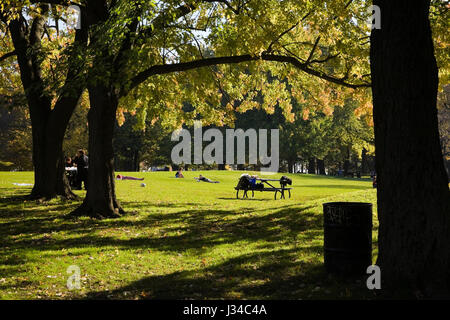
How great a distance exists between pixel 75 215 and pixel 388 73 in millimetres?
10098

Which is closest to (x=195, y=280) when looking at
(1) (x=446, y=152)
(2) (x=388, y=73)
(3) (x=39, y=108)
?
(2) (x=388, y=73)

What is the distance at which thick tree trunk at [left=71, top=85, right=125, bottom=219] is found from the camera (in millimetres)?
13117

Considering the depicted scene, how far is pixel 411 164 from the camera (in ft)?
18.6

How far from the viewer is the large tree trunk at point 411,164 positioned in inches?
220

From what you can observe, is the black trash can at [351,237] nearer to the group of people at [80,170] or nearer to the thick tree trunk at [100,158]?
the thick tree trunk at [100,158]

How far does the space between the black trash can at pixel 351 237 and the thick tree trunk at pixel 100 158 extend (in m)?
8.13

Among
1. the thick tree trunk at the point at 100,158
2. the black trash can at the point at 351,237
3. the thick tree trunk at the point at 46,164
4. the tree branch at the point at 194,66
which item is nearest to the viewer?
the black trash can at the point at 351,237

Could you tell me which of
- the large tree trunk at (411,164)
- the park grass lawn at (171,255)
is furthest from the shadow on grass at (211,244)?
the large tree trunk at (411,164)

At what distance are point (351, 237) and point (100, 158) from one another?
8553mm

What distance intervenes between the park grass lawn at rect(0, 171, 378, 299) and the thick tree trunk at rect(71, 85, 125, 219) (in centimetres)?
61

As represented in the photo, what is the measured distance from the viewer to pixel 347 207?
21.9 ft

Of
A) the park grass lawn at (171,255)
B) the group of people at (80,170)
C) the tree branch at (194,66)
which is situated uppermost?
the tree branch at (194,66)

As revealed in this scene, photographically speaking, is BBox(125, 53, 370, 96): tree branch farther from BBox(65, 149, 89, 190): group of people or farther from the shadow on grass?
BBox(65, 149, 89, 190): group of people

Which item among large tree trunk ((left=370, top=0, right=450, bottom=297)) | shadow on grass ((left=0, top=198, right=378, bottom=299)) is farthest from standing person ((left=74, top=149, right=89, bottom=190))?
large tree trunk ((left=370, top=0, right=450, bottom=297))
